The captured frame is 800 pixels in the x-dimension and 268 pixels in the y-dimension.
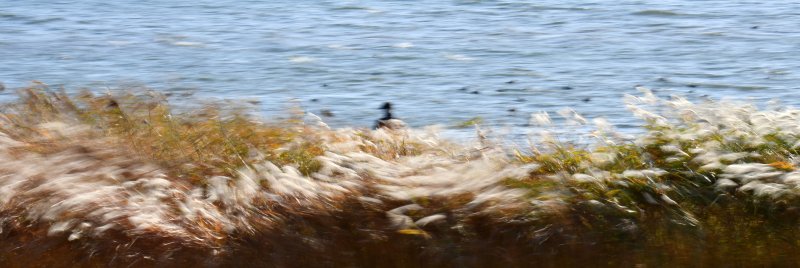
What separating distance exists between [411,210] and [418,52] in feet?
17.2

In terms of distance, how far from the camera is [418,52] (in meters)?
9.37

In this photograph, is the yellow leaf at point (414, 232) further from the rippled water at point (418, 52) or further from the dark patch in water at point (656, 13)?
the dark patch in water at point (656, 13)

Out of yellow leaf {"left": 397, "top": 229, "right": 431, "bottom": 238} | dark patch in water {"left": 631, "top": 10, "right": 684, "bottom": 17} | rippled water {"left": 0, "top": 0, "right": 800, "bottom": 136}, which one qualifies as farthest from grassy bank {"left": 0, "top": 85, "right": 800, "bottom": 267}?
dark patch in water {"left": 631, "top": 10, "right": 684, "bottom": 17}

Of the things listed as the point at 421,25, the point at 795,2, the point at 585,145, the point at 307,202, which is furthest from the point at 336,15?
the point at 307,202

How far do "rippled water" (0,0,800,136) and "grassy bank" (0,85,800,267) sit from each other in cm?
191

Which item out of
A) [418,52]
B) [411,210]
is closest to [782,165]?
[411,210]

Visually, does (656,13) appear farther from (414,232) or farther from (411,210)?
(414,232)

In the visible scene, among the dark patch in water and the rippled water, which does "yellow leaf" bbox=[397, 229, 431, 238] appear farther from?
the dark patch in water

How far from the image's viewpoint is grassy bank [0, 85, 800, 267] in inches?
163

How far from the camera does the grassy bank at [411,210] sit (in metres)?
4.14

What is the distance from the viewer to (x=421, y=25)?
10.8 meters

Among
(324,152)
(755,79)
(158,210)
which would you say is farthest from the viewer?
(755,79)

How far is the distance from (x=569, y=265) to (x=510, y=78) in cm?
420

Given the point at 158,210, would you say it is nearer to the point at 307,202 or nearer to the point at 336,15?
the point at 307,202
